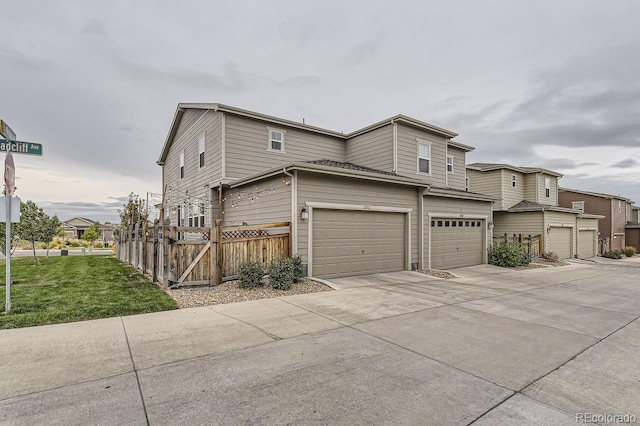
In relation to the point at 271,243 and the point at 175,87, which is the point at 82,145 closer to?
the point at 175,87

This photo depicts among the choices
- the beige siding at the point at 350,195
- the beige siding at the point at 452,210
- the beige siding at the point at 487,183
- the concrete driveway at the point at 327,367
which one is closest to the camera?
the concrete driveway at the point at 327,367

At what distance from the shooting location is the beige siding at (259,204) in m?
10.1

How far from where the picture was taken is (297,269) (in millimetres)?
9016

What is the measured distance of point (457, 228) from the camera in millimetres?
15094

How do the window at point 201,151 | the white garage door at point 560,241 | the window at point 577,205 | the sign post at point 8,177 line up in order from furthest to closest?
the window at point 577,205, the white garage door at point 560,241, the window at point 201,151, the sign post at point 8,177

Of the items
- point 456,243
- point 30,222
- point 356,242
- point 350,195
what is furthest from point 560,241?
point 30,222

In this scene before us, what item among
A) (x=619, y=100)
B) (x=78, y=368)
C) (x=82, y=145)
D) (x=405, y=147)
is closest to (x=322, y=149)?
(x=405, y=147)

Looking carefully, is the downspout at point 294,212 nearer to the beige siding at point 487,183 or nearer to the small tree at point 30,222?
the small tree at point 30,222

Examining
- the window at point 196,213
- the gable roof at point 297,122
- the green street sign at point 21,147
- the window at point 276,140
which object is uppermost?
the gable roof at point 297,122

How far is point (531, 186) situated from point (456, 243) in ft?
44.6

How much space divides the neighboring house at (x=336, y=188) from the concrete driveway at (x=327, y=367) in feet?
13.1

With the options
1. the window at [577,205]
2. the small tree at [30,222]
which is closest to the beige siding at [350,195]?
the small tree at [30,222]

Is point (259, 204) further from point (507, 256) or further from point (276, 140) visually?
point (507, 256)

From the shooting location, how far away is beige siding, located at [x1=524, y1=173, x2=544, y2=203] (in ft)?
77.9
